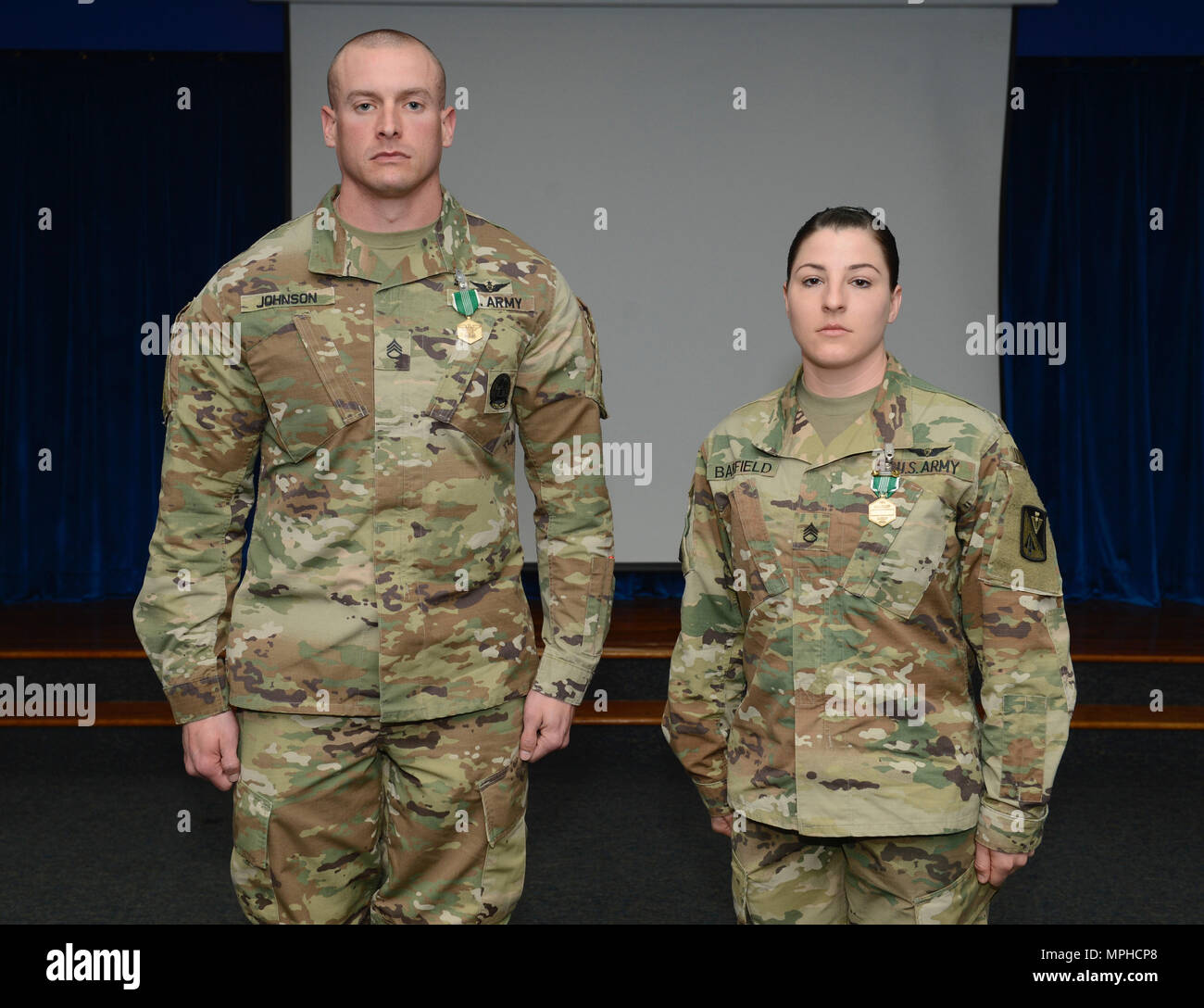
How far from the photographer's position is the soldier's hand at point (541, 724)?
1595 millimetres

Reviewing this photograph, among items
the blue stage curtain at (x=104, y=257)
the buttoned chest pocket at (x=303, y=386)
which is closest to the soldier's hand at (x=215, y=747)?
the buttoned chest pocket at (x=303, y=386)

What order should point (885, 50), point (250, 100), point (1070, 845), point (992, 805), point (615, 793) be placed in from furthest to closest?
point (250, 100)
point (885, 50)
point (615, 793)
point (1070, 845)
point (992, 805)

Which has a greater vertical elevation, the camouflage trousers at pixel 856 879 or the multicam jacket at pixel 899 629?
the multicam jacket at pixel 899 629

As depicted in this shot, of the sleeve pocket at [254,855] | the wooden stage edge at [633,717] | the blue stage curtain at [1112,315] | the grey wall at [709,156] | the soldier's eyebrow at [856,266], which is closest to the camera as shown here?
the soldier's eyebrow at [856,266]

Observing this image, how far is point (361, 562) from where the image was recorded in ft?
5.07

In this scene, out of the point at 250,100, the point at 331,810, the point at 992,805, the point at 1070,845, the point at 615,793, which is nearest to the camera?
the point at 992,805

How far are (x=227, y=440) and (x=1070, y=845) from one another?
8.03 ft

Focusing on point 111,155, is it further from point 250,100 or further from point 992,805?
point 992,805

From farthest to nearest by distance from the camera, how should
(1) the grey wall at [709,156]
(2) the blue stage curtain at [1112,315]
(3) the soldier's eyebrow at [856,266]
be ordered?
(2) the blue stage curtain at [1112,315] < (1) the grey wall at [709,156] < (3) the soldier's eyebrow at [856,266]

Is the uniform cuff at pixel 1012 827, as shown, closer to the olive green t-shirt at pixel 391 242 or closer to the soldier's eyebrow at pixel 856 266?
the soldier's eyebrow at pixel 856 266

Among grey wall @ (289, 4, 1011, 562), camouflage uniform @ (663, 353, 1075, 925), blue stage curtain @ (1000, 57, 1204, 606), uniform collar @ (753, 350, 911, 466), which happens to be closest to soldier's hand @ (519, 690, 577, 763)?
camouflage uniform @ (663, 353, 1075, 925)

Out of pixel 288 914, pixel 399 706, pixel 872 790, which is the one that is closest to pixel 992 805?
pixel 872 790

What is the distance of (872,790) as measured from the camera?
1.42 m

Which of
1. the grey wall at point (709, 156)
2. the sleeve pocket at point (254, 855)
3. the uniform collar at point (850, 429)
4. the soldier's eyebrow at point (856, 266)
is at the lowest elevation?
the sleeve pocket at point (254, 855)
